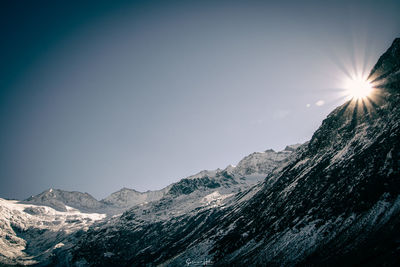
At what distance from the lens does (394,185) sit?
117 ft

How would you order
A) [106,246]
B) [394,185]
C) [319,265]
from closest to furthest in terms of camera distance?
[319,265] → [394,185] → [106,246]

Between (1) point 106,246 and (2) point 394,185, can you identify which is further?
(1) point 106,246

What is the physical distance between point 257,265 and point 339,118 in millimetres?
74503

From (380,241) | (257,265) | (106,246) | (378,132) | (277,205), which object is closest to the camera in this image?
(380,241)

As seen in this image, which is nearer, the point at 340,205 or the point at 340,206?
the point at 340,206

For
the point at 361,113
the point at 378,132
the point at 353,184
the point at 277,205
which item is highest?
the point at 361,113

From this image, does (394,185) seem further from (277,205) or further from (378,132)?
(277,205)

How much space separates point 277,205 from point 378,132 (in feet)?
123

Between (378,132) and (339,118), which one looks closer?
(378,132)

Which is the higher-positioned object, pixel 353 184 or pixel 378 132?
pixel 378 132

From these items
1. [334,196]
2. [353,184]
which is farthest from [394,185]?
[334,196]

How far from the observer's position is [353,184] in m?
45.8

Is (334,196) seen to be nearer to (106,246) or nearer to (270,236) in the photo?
(270,236)

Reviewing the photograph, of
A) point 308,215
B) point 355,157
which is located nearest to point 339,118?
point 355,157
